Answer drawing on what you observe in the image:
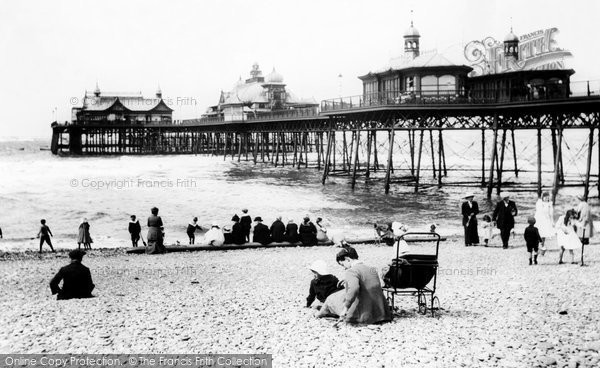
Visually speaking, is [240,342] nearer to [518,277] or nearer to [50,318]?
[50,318]

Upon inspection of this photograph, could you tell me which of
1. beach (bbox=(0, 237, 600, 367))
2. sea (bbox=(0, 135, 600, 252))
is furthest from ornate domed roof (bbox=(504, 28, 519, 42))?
beach (bbox=(0, 237, 600, 367))

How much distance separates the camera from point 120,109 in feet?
365

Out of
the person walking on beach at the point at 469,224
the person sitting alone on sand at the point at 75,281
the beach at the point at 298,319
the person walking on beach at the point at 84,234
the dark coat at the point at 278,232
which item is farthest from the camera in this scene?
the person walking on beach at the point at 84,234

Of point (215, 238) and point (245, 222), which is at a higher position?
point (245, 222)

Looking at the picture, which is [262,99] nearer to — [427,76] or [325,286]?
[427,76]

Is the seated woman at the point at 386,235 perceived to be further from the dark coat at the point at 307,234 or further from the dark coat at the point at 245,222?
the dark coat at the point at 245,222

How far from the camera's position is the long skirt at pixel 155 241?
709 inches

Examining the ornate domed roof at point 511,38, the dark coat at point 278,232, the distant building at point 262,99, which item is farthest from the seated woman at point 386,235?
the distant building at point 262,99

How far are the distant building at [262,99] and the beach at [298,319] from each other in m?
83.9

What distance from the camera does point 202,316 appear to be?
9.40m

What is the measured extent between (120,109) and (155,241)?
9831 centimetres

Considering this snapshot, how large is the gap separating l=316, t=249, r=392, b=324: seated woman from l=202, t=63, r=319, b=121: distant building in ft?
290

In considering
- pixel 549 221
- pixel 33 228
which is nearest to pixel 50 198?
pixel 33 228

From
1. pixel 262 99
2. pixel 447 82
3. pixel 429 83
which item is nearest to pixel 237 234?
pixel 429 83
